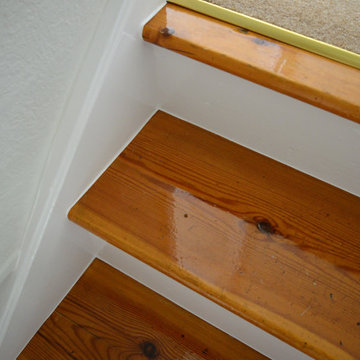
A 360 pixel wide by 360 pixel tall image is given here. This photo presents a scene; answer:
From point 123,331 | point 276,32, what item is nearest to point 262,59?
point 276,32

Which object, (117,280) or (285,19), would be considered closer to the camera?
(285,19)

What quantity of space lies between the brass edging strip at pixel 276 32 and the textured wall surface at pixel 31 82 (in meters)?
0.22

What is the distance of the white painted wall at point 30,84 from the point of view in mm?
396

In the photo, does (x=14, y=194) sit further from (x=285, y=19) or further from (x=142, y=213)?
(x=285, y=19)

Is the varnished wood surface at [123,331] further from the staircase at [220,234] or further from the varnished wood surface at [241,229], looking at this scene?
the varnished wood surface at [241,229]

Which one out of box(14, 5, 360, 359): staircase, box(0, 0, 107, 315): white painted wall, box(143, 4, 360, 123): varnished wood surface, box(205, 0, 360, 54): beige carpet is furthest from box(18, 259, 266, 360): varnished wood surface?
box(205, 0, 360, 54): beige carpet

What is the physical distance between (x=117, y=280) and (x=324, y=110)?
0.62 m

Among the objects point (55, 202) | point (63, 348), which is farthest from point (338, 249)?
point (63, 348)

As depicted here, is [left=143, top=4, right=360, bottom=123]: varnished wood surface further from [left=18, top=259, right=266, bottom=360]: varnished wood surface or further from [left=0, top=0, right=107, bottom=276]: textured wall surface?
[left=18, top=259, right=266, bottom=360]: varnished wood surface

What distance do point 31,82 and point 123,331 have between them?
597 millimetres

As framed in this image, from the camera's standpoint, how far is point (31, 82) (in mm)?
445

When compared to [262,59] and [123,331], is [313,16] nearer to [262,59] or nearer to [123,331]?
[262,59]

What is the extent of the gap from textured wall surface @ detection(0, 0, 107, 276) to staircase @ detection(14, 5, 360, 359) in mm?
116

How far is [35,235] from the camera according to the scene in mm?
600
